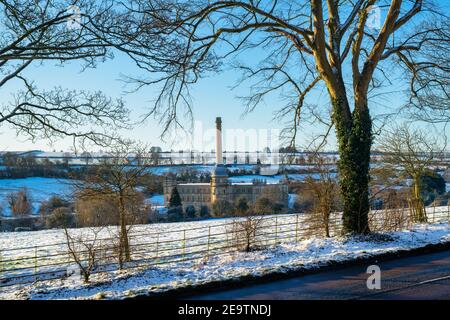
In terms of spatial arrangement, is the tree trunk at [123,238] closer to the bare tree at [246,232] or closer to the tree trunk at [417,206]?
the bare tree at [246,232]

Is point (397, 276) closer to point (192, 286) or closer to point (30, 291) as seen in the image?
point (192, 286)

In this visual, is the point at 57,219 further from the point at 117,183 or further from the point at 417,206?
the point at 417,206

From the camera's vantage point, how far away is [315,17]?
10.5 meters

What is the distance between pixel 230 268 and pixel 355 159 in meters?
Answer: 5.39

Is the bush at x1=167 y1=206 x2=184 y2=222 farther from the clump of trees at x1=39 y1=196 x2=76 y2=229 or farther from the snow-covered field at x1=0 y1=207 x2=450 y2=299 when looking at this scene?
the snow-covered field at x1=0 y1=207 x2=450 y2=299

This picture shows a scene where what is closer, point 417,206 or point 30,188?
point 417,206

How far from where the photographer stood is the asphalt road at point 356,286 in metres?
5.89

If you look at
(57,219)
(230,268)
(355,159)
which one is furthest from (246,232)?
(57,219)

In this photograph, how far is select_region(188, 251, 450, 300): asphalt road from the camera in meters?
5.89

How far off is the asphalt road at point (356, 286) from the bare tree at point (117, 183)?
322 inches

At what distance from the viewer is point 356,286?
6340 millimetres

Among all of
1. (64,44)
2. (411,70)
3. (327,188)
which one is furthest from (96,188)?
(411,70)

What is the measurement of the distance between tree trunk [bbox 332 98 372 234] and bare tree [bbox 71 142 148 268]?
24.6 ft
